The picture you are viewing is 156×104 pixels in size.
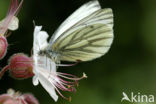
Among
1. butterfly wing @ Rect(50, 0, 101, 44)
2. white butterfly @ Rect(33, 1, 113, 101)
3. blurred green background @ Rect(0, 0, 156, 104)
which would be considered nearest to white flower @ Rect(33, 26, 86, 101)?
white butterfly @ Rect(33, 1, 113, 101)

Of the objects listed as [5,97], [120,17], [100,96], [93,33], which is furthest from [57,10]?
[5,97]

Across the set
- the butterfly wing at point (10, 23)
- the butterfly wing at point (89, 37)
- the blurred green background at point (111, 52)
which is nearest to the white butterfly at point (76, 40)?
the butterfly wing at point (89, 37)

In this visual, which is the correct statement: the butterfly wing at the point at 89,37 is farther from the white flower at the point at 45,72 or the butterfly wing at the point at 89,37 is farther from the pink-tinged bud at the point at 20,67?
the pink-tinged bud at the point at 20,67

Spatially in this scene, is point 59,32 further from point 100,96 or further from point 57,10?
point 57,10

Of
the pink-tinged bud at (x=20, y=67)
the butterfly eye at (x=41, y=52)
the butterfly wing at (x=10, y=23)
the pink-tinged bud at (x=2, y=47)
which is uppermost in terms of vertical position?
the butterfly wing at (x=10, y=23)

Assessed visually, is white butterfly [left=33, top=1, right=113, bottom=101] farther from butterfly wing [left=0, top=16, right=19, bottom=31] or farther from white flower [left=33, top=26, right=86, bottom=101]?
butterfly wing [left=0, top=16, right=19, bottom=31]

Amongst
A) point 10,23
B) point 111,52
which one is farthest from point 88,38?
point 111,52

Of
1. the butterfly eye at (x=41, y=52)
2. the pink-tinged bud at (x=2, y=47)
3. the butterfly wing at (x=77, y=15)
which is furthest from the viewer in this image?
the butterfly wing at (x=77, y=15)
